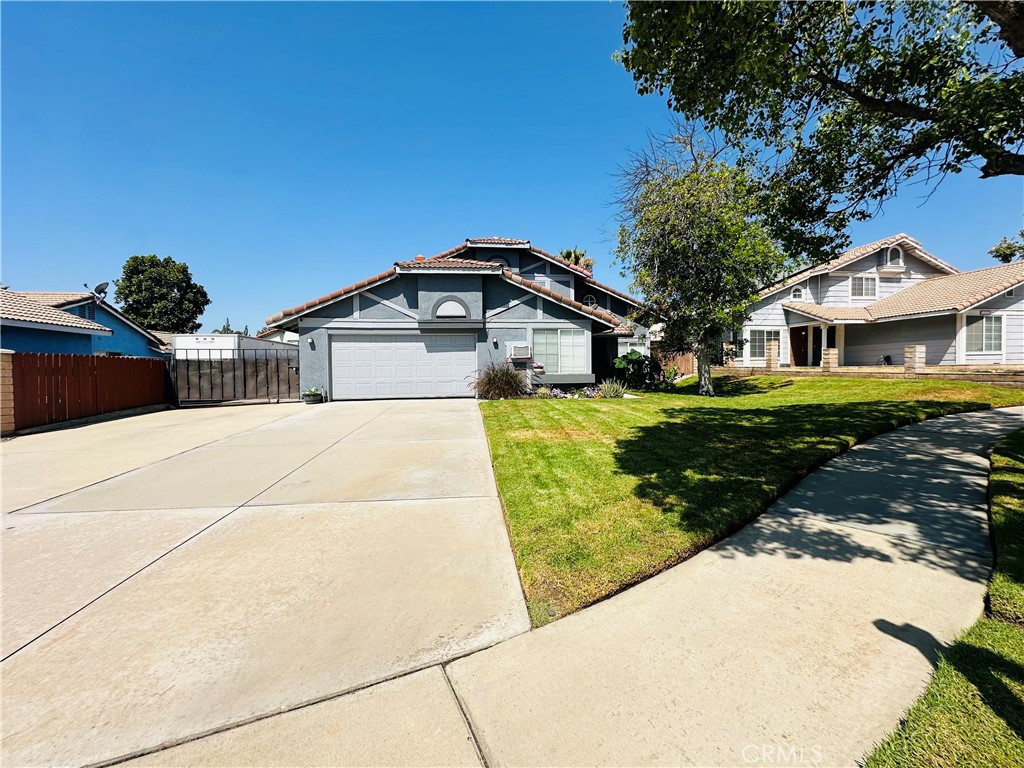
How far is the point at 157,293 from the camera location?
37344 millimetres

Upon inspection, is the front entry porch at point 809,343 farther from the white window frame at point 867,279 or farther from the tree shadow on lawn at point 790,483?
the tree shadow on lawn at point 790,483

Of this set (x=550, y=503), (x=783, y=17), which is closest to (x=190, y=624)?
(x=550, y=503)

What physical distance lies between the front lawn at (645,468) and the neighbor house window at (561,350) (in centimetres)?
374

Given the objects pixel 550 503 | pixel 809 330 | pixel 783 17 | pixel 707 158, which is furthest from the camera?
pixel 809 330

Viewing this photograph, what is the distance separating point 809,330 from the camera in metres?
22.5

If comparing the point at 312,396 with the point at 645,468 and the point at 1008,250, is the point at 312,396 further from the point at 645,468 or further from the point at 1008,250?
the point at 1008,250

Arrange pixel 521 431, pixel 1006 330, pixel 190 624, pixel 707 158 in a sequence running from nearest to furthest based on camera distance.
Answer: pixel 190 624
pixel 521 431
pixel 707 158
pixel 1006 330

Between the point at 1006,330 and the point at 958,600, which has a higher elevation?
the point at 1006,330

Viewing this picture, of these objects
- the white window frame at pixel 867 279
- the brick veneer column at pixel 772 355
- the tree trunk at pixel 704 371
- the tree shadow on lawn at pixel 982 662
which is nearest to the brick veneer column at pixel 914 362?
the brick veneer column at pixel 772 355

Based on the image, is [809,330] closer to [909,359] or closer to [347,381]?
[909,359]

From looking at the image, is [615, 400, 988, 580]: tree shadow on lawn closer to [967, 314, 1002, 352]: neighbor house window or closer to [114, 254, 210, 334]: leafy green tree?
[967, 314, 1002, 352]: neighbor house window

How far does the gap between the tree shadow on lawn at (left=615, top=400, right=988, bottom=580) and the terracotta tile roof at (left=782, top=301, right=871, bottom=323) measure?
46.5 ft

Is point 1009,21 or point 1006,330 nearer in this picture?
point 1009,21

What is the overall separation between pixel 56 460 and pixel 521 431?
25.4 ft
